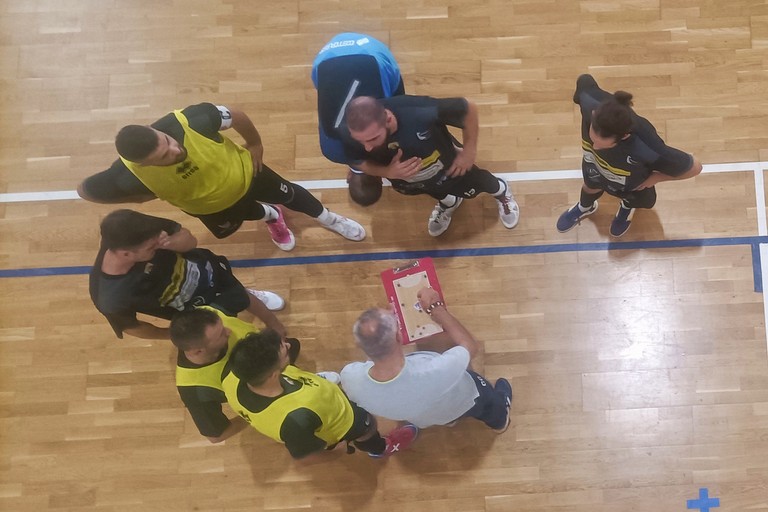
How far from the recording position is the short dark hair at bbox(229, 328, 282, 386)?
3021 mm

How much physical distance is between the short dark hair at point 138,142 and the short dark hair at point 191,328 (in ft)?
2.88

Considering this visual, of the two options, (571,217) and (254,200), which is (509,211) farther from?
(254,200)

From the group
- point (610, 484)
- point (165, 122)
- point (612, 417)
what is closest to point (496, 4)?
point (165, 122)

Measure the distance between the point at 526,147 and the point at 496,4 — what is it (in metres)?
1.29

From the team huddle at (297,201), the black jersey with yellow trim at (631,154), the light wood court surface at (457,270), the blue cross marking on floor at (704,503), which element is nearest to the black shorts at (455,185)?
the team huddle at (297,201)

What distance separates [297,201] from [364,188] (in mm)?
640

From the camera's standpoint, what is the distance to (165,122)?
11.6 feet

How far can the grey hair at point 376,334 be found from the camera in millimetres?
3064

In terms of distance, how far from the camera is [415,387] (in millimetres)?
3244

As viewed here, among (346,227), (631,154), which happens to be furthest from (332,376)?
(631,154)

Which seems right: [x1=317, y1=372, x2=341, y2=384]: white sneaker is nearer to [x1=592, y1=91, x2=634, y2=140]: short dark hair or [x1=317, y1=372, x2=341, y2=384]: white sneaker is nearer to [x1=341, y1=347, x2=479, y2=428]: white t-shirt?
[x1=341, y1=347, x2=479, y2=428]: white t-shirt

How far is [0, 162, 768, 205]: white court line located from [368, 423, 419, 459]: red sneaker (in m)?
1.93

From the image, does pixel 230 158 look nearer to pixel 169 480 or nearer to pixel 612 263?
pixel 169 480

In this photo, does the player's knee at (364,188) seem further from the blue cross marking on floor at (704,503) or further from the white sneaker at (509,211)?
the blue cross marking on floor at (704,503)
